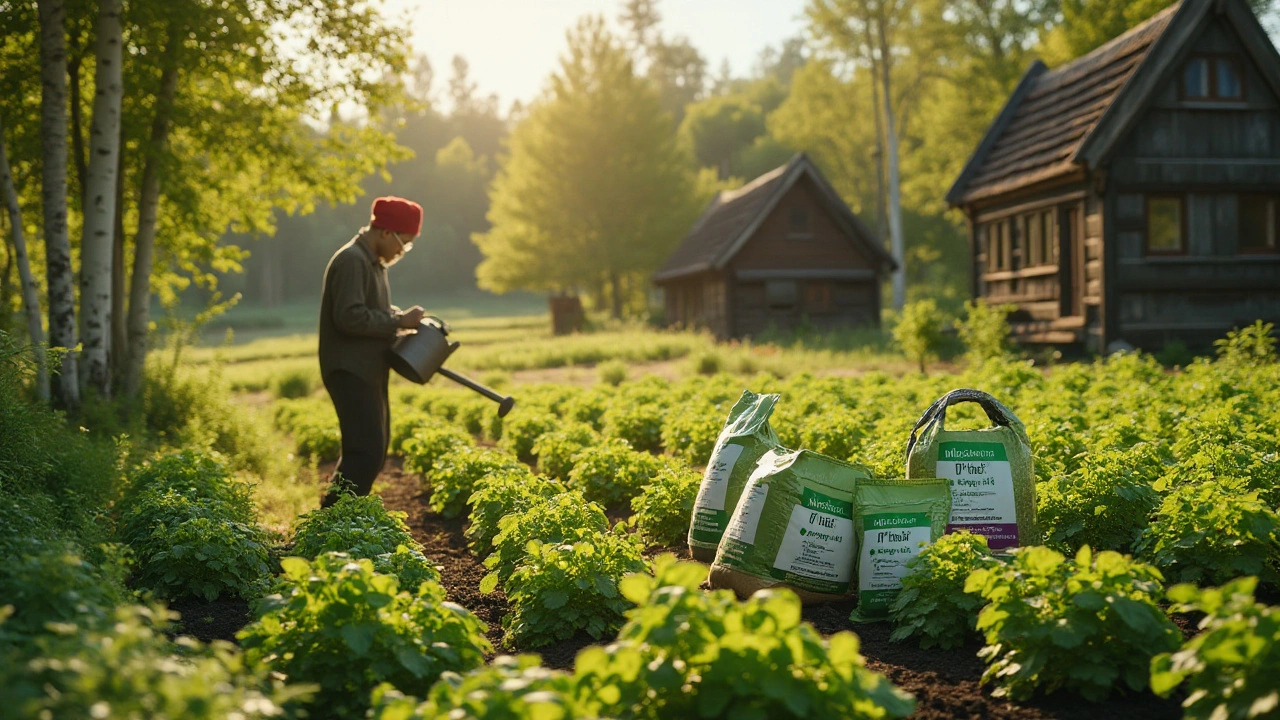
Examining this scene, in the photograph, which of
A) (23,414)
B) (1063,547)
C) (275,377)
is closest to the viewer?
(1063,547)

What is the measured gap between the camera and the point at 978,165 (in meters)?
20.7

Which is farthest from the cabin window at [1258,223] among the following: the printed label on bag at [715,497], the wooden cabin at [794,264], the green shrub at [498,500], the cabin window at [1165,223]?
the green shrub at [498,500]

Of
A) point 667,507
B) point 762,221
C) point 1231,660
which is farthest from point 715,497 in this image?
point 762,221

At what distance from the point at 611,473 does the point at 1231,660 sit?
4822mm

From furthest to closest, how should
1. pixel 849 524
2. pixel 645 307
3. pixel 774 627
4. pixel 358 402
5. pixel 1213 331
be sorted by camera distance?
pixel 645 307
pixel 1213 331
pixel 358 402
pixel 849 524
pixel 774 627

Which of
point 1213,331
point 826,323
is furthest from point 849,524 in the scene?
point 826,323

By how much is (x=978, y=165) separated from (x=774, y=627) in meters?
19.6

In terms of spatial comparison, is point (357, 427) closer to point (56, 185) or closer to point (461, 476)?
point (461, 476)

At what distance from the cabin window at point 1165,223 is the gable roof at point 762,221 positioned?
10.2m

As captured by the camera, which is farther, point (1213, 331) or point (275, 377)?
point (275, 377)

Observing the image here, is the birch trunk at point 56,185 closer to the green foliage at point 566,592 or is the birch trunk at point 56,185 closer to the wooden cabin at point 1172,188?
the green foliage at point 566,592

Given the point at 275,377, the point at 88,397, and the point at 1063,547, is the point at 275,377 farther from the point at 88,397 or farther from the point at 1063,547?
the point at 1063,547

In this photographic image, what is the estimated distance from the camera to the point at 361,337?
22.0 ft

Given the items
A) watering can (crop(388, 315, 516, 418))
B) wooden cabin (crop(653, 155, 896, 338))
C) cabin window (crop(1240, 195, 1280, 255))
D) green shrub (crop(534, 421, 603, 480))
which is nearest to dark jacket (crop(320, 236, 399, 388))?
watering can (crop(388, 315, 516, 418))
